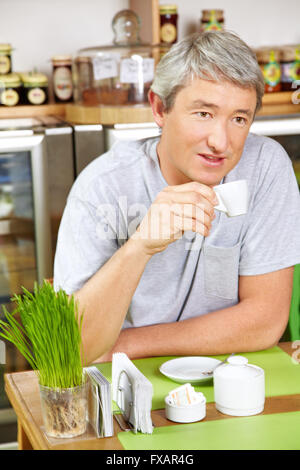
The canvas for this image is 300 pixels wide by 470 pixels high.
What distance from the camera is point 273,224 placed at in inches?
64.6

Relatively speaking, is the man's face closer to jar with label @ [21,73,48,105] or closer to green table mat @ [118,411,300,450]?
green table mat @ [118,411,300,450]

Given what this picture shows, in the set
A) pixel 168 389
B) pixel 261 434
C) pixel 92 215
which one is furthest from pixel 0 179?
pixel 261 434

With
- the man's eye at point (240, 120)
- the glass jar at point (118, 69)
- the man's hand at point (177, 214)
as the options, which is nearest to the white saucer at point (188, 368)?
the man's hand at point (177, 214)

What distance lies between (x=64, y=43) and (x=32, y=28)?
13 centimetres

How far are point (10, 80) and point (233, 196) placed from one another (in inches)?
60.1

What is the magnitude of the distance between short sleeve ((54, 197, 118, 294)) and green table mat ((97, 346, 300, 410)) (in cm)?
21

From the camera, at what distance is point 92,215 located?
5.10 ft

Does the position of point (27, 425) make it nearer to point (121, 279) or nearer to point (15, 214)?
point (121, 279)

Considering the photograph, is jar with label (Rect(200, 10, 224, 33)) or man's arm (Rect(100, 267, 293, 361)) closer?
man's arm (Rect(100, 267, 293, 361))

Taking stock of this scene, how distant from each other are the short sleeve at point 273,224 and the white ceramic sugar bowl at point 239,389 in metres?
0.46

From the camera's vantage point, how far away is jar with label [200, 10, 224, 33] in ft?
8.88

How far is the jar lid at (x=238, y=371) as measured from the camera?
45.6 inches

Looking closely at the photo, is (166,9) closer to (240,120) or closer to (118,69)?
(118,69)

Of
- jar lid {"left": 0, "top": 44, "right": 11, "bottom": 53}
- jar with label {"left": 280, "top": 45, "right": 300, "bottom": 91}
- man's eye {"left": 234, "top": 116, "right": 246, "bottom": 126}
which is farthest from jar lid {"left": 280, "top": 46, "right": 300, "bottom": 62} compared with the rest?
man's eye {"left": 234, "top": 116, "right": 246, "bottom": 126}
